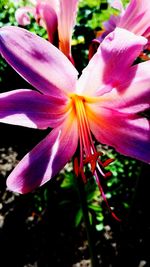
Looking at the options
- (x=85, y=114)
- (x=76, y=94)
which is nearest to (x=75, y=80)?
(x=76, y=94)

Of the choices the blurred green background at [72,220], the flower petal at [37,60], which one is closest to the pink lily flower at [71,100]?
the flower petal at [37,60]

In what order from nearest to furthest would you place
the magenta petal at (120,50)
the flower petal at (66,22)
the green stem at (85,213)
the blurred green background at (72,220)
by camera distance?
1. the magenta petal at (120,50)
2. the flower petal at (66,22)
3. the green stem at (85,213)
4. the blurred green background at (72,220)

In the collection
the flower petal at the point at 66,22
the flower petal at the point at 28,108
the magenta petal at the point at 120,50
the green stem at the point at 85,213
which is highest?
the flower petal at the point at 66,22

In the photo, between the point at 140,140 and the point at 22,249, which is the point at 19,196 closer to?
the point at 22,249

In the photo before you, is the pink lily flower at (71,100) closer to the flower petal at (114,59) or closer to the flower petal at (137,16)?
the flower petal at (114,59)

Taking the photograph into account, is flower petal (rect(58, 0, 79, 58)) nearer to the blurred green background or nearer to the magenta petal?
the magenta petal

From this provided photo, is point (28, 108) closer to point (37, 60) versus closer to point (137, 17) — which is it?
point (37, 60)

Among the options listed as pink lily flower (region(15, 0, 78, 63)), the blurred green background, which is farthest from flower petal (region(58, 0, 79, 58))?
the blurred green background

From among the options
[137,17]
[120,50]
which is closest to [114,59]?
[120,50]
